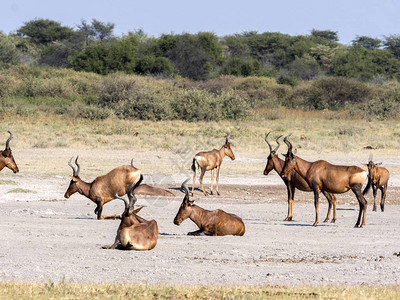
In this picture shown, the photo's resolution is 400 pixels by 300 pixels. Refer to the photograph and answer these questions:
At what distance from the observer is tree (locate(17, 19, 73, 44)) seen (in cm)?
8031

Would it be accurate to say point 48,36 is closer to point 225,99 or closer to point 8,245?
point 225,99

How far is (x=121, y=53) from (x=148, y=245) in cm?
5103

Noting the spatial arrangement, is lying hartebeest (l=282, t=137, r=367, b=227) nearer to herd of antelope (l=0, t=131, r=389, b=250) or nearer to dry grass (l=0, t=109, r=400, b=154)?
herd of antelope (l=0, t=131, r=389, b=250)

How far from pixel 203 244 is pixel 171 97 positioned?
108ft

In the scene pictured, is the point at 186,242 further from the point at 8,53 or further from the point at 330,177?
→ the point at 8,53

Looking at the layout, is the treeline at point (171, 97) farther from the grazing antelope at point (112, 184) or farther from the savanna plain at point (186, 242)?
the grazing antelope at point (112, 184)

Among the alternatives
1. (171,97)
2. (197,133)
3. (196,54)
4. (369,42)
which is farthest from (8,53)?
(369,42)

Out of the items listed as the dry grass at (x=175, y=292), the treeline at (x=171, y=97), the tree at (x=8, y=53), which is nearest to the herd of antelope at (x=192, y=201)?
the dry grass at (x=175, y=292)

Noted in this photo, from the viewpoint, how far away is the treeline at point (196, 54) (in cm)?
6109

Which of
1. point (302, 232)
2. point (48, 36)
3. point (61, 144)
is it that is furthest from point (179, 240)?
point (48, 36)

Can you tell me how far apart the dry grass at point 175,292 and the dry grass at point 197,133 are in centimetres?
2213

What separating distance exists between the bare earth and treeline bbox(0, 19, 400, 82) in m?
41.0

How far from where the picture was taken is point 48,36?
8150 centimetres

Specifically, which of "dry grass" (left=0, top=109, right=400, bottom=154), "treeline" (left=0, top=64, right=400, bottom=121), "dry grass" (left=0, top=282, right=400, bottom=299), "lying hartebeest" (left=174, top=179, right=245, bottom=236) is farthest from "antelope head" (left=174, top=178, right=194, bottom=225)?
"treeline" (left=0, top=64, right=400, bottom=121)
